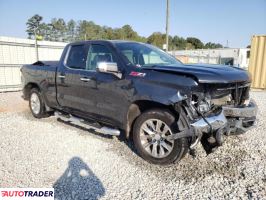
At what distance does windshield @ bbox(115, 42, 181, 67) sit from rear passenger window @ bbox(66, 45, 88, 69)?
0.85 m

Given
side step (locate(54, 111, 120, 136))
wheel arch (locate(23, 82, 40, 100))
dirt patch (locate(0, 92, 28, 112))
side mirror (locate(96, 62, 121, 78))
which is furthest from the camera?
dirt patch (locate(0, 92, 28, 112))

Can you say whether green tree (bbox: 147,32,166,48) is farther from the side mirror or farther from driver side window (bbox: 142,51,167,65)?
the side mirror

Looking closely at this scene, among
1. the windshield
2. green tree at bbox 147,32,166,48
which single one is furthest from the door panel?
green tree at bbox 147,32,166,48

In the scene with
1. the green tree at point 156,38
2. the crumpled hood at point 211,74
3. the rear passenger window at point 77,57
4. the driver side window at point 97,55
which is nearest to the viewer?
the crumpled hood at point 211,74

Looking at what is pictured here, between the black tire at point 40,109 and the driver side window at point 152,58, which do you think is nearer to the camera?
the driver side window at point 152,58

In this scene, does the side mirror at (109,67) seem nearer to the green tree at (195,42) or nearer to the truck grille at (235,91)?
the truck grille at (235,91)

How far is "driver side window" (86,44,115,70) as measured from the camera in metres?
4.71

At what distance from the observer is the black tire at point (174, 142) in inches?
149

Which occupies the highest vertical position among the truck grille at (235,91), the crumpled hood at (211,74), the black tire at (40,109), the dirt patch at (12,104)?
the crumpled hood at (211,74)

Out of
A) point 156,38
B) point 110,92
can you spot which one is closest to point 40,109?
point 110,92

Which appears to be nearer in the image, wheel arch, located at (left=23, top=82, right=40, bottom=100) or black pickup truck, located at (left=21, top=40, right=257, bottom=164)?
black pickup truck, located at (left=21, top=40, right=257, bottom=164)

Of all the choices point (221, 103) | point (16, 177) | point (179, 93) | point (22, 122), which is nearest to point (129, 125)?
point (179, 93)

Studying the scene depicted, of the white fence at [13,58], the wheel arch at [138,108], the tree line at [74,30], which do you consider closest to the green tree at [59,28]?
the tree line at [74,30]

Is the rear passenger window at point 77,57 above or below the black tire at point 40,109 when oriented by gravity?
above
